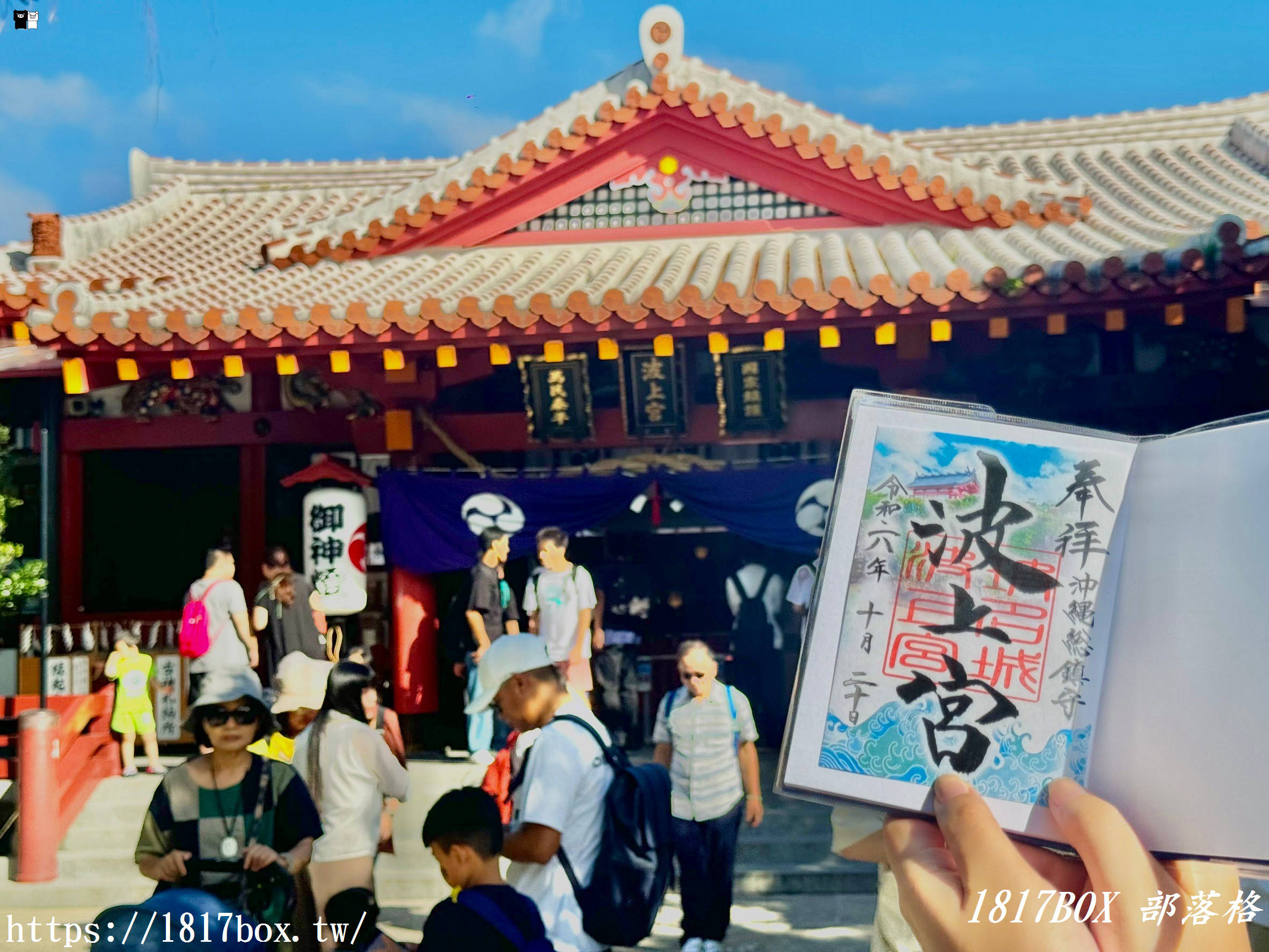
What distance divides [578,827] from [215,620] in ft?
19.1

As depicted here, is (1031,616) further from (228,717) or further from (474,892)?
(228,717)

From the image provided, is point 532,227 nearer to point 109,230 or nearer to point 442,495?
point 442,495

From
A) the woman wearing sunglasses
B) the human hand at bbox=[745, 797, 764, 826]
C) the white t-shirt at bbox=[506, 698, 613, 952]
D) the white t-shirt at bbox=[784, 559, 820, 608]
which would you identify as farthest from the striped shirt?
the white t-shirt at bbox=[784, 559, 820, 608]

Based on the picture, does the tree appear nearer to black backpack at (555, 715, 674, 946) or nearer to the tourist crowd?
the tourist crowd

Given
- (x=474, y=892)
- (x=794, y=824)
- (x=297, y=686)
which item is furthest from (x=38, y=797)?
(x=474, y=892)

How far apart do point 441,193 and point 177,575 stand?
4.09 meters

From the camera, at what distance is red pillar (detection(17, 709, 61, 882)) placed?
7.88 metres

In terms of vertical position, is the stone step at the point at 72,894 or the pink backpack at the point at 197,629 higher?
the pink backpack at the point at 197,629

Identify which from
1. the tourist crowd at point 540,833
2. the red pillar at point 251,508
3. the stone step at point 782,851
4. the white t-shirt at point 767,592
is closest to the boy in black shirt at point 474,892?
the tourist crowd at point 540,833

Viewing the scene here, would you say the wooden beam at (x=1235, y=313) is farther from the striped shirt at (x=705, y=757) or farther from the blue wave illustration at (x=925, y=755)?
the blue wave illustration at (x=925, y=755)

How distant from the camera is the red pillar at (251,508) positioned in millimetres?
10625

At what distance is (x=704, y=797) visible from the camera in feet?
20.2

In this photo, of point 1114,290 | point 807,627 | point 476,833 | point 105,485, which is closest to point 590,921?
point 476,833

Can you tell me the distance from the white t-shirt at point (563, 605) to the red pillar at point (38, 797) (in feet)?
11.0
